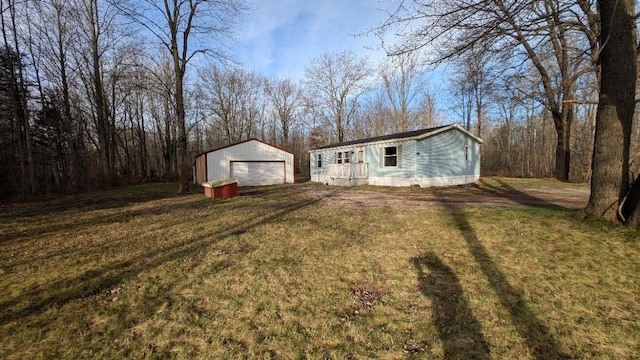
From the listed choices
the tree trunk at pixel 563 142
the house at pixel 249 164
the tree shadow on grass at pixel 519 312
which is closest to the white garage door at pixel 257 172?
the house at pixel 249 164

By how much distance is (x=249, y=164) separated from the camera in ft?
65.0

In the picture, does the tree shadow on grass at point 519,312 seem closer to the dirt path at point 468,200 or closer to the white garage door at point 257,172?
the dirt path at point 468,200

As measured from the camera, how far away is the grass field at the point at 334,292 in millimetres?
2285

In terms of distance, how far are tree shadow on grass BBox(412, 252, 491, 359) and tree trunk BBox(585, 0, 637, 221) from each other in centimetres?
340

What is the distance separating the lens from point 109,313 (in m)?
2.80

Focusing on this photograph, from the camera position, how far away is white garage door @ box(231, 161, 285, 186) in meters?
19.5

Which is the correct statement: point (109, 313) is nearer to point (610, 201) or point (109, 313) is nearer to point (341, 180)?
point (610, 201)

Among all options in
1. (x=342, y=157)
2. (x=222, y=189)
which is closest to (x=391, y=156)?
(x=342, y=157)

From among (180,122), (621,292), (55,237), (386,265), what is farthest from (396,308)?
(180,122)

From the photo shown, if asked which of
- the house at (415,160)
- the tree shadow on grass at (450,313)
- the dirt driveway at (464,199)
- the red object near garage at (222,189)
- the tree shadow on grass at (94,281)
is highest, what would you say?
the house at (415,160)

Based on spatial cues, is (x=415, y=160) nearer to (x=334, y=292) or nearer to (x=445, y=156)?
(x=445, y=156)

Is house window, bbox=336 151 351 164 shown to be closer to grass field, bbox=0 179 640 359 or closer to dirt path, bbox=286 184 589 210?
dirt path, bbox=286 184 589 210

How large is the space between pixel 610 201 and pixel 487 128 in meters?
36.3

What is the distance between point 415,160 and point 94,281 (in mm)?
13279
